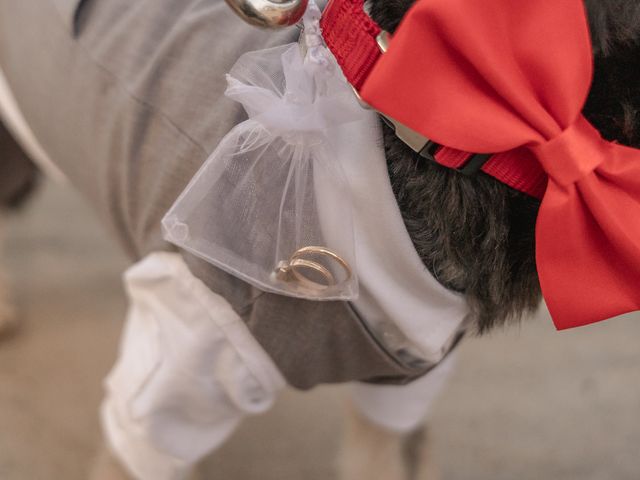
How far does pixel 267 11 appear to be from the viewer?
361 mm

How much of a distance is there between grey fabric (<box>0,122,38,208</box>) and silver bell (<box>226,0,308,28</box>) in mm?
563

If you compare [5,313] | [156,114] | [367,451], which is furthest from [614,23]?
[5,313]

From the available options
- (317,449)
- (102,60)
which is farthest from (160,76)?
(317,449)

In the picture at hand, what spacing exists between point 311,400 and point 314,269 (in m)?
0.58

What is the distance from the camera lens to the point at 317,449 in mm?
948

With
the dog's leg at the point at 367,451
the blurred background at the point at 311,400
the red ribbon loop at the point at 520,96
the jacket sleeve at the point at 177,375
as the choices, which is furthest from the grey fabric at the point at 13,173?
the red ribbon loop at the point at 520,96

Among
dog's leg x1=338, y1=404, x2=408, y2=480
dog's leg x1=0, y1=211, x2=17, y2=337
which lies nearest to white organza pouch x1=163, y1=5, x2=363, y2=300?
dog's leg x1=338, y1=404, x2=408, y2=480

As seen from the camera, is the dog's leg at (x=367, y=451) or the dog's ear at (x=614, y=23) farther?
the dog's leg at (x=367, y=451)

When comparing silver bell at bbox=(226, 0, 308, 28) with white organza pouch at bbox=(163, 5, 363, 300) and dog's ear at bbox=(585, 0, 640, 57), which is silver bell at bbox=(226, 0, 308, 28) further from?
dog's ear at bbox=(585, 0, 640, 57)

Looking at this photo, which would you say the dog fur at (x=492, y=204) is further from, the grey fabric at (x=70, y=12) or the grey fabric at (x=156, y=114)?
the grey fabric at (x=70, y=12)

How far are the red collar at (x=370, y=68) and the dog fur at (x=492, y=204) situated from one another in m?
0.02

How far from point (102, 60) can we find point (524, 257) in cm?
34

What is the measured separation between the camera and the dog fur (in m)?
0.39

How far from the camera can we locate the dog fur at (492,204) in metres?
0.39
